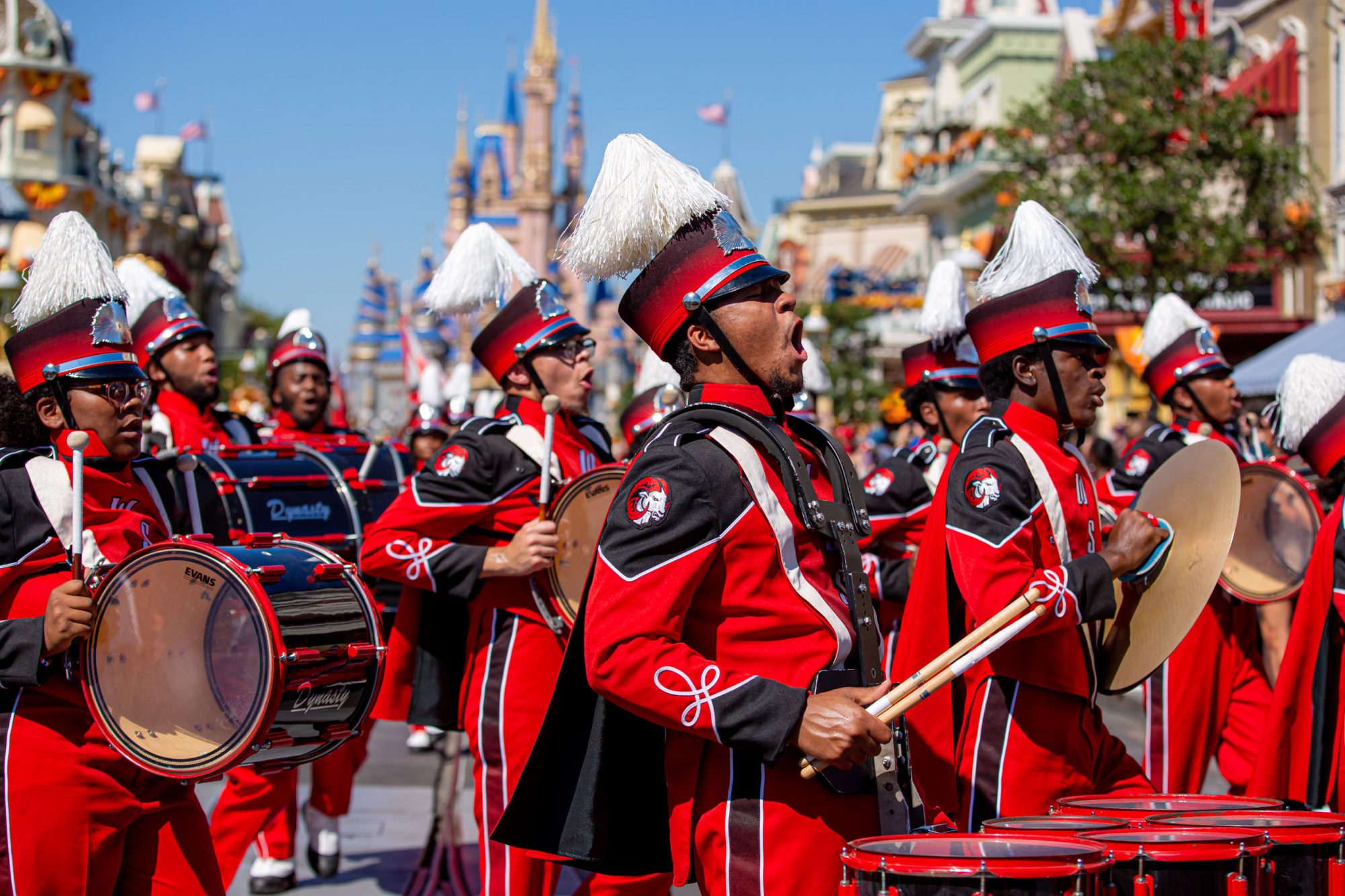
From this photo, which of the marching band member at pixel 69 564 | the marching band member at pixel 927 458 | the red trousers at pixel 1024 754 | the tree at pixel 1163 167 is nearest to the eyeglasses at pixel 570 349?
the marching band member at pixel 927 458

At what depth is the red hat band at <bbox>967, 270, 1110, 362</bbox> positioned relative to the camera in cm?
463

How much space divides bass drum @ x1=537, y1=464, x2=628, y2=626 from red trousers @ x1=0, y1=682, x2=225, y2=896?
155 centimetres

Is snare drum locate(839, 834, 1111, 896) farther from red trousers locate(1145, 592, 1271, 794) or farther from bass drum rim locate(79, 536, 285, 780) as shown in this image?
red trousers locate(1145, 592, 1271, 794)

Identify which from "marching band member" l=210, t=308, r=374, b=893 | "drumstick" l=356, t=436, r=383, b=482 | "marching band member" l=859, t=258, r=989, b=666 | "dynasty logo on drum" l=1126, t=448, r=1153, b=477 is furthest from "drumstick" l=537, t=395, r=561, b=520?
"dynasty logo on drum" l=1126, t=448, r=1153, b=477

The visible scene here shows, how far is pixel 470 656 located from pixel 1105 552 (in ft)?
7.91

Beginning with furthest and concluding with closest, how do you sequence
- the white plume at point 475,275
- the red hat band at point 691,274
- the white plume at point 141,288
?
the white plume at point 141,288, the white plume at point 475,275, the red hat band at point 691,274

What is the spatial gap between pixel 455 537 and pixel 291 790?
5.78 feet

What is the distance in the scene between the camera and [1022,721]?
13.9ft

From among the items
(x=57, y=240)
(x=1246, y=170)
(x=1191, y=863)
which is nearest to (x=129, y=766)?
(x=57, y=240)

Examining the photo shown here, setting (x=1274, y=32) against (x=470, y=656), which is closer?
(x=470, y=656)

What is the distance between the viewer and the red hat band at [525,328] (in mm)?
5945

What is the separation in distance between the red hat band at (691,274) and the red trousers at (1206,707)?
3892mm

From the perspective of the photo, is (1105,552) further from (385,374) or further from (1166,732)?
(385,374)

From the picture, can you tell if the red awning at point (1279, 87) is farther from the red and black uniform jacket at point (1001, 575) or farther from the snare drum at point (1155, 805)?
the snare drum at point (1155, 805)
